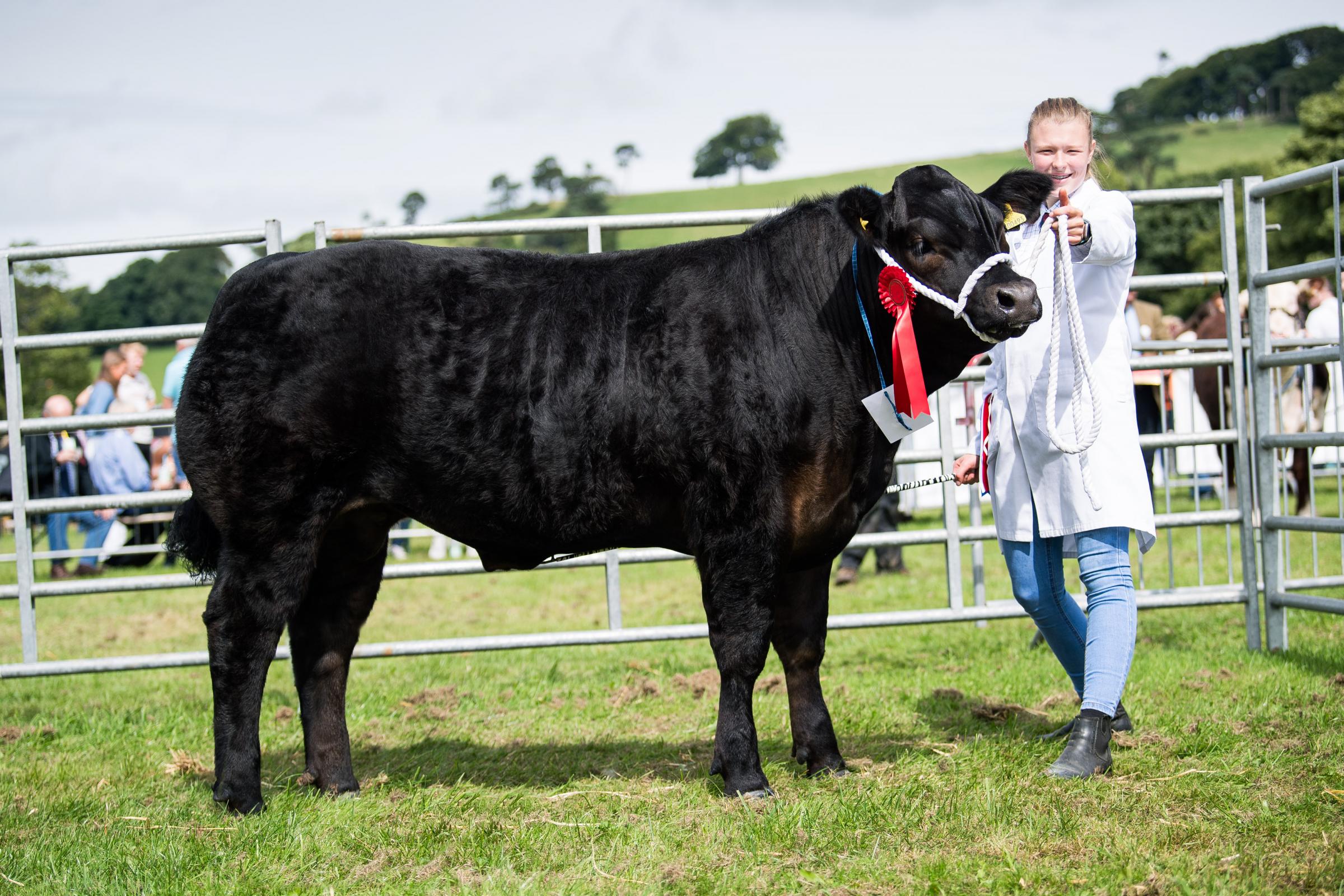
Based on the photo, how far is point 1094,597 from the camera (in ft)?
13.1

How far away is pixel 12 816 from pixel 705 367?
2855 millimetres

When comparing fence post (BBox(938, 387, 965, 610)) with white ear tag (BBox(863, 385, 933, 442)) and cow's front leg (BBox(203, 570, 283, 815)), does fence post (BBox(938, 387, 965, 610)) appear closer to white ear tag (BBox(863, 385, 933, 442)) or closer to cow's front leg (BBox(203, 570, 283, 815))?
white ear tag (BBox(863, 385, 933, 442))

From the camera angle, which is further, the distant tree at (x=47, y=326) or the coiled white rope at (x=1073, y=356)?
the distant tree at (x=47, y=326)

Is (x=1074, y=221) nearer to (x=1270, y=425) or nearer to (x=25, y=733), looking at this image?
(x=1270, y=425)

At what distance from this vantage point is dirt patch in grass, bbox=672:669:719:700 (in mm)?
5664

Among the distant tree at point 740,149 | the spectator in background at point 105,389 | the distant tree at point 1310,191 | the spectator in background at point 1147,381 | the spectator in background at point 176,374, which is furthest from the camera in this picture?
the distant tree at point 740,149

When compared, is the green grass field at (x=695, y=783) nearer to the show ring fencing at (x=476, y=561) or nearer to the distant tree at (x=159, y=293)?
the show ring fencing at (x=476, y=561)

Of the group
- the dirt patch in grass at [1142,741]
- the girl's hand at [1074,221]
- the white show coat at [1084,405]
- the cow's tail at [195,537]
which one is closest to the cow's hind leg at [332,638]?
the cow's tail at [195,537]

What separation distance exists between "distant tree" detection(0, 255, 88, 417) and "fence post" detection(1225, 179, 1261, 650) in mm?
40897

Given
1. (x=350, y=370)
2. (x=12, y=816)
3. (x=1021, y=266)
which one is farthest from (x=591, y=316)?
(x=12, y=816)

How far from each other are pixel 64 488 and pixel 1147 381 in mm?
10846

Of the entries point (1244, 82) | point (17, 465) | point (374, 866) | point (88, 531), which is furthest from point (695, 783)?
point (1244, 82)

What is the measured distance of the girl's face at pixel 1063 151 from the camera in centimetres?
395

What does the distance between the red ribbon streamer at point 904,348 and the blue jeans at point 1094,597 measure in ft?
2.48
